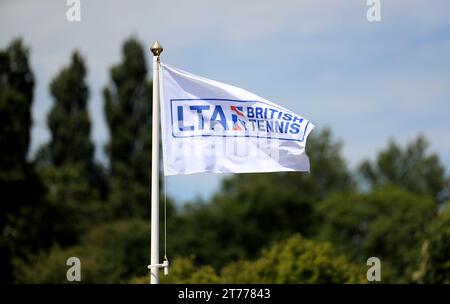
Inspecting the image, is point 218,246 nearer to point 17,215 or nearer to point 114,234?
point 114,234

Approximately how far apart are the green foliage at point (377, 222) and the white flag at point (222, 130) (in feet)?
173

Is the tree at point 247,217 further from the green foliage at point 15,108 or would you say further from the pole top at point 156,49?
the pole top at point 156,49

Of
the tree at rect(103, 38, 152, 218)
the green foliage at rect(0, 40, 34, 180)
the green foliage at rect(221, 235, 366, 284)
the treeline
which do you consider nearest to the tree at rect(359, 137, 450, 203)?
the treeline

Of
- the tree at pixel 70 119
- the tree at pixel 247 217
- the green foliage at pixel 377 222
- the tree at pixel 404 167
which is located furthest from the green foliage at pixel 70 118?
the tree at pixel 404 167

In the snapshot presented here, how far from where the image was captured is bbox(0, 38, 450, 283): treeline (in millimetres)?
60188

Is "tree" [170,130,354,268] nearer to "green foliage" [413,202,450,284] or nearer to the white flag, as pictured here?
"green foliage" [413,202,450,284]

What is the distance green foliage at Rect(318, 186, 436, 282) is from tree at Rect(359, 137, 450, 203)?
8.51 meters

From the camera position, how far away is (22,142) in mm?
61469

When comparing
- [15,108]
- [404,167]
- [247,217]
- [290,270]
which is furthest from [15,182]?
[404,167]

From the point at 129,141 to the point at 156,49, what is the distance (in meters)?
54.4

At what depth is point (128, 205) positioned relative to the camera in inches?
2746

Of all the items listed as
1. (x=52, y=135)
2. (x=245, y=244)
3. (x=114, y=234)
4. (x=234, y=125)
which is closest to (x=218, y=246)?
(x=245, y=244)

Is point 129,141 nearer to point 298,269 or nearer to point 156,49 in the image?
point 298,269
